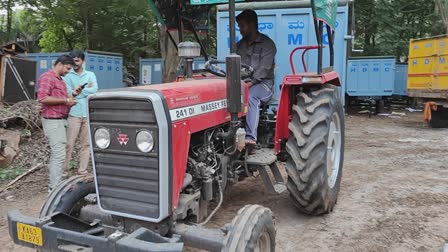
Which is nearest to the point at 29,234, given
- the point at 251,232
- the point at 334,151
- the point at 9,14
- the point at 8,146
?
the point at 251,232

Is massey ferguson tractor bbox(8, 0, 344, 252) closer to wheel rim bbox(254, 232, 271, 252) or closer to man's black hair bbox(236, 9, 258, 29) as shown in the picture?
wheel rim bbox(254, 232, 271, 252)

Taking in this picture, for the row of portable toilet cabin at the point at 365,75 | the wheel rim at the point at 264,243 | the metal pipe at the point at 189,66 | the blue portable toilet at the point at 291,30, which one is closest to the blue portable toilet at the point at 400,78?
the row of portable toilet cabin at the point at 365,75

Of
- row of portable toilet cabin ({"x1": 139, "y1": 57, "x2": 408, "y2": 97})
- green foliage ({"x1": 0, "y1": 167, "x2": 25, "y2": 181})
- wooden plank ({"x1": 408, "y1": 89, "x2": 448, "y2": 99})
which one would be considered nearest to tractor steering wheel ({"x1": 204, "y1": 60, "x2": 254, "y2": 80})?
green foliage ({"x1": 0, "y1": 167, "x2": 25, "y2": 181})

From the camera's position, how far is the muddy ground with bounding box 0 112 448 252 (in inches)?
160

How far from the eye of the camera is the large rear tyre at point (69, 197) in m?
3.41

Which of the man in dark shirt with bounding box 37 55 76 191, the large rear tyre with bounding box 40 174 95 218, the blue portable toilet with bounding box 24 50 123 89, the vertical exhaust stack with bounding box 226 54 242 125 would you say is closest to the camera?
the vertical exhaust stack with bounding box 226 54 242 125

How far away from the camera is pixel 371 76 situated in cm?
1534

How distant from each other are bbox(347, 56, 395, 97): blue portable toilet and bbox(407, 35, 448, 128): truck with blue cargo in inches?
75.8

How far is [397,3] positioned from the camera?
19.3 metres

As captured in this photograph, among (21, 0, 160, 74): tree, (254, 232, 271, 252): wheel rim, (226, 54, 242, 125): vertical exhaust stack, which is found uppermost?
(21, 0, 160, 74): tree

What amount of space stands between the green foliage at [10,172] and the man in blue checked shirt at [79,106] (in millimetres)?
895

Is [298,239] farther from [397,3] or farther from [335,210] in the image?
[397,3]

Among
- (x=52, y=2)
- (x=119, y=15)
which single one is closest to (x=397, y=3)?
(x=119, y=15)

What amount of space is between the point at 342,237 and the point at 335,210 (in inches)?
29.0
